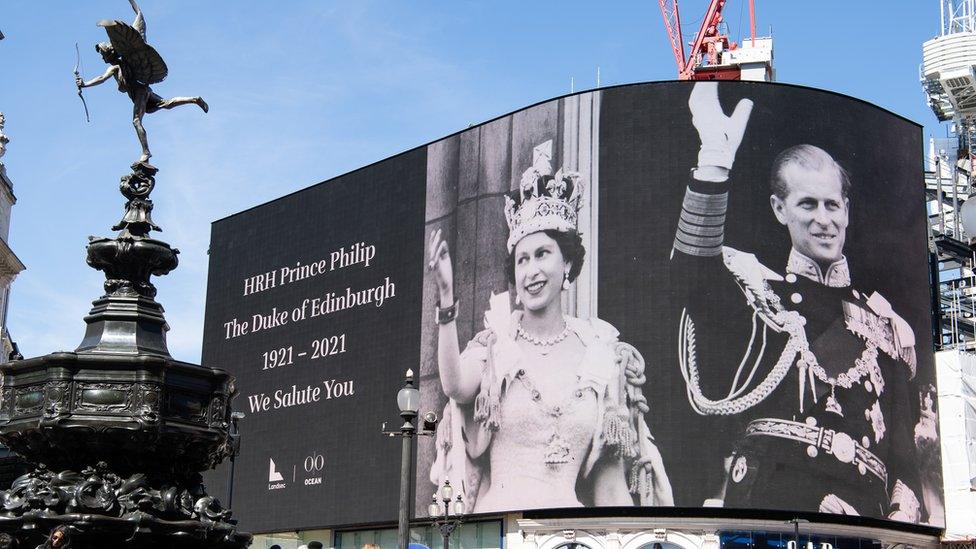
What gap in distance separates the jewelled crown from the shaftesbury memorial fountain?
48.9 metres

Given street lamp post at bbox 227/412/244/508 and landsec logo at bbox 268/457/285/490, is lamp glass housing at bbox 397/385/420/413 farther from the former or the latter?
landsec logo at bbox 268/457/285/490

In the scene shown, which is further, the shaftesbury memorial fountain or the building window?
the building window

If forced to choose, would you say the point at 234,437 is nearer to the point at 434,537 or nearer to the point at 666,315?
the point at 666,315

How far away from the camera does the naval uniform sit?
57.8 m

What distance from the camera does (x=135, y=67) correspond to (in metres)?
13.5

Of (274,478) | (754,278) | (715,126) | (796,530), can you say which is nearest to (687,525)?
(796,530)

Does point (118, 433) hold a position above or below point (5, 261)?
below

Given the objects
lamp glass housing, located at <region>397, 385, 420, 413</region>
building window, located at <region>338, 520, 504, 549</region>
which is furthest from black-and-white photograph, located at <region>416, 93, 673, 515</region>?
lamp glass housing, located at <region>397, 385, 420, 413</region>

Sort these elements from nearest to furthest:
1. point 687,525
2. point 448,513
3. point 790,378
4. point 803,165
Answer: point 448,513 < point 687,525 < point 790,378 < point 803,165

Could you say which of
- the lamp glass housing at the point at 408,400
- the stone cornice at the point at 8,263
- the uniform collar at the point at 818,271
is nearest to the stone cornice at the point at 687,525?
the uniform collar at the point at 818,271

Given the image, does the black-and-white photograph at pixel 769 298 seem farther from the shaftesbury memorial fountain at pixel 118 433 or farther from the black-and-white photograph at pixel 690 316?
the shaftesbury memorial fountain at pixel 118 433

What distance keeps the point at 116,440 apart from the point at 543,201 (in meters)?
50.6

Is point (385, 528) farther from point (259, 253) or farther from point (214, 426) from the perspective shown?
point (214, 426)

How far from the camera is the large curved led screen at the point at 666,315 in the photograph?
58250mm
